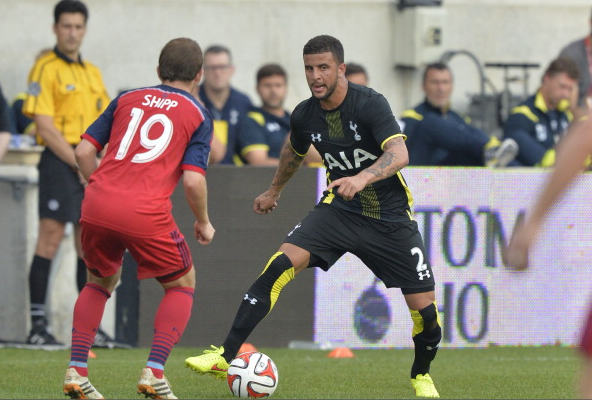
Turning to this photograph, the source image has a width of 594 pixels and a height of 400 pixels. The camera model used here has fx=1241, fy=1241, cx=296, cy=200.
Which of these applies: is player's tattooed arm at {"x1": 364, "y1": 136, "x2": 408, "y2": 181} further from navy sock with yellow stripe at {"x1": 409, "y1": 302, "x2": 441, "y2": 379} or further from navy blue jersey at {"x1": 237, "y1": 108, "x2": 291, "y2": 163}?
navy blue jersey at {"x1": 237, "y1": 108, "x2": 291, "y2": 163}

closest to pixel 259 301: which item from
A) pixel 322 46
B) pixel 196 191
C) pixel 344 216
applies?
pixel 344 216

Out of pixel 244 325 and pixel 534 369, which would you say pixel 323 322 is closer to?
pixel 534 369

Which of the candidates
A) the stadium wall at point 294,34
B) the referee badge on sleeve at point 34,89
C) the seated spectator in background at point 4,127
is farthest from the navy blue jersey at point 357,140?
the stadium wall at point 294,34

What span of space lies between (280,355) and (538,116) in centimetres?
347

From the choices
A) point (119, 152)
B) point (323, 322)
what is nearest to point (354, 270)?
point (323, 322)

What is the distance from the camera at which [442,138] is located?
36.0 ft

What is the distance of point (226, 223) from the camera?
407 inches

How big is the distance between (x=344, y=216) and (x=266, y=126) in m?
3.72

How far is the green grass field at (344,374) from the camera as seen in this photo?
24.3 ft

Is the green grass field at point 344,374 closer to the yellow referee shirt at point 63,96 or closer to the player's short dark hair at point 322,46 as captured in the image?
the yellow referee shirt at point 63,96

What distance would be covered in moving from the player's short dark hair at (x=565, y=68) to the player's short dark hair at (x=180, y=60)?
551 centimetres

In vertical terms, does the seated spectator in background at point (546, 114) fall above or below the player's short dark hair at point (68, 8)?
below

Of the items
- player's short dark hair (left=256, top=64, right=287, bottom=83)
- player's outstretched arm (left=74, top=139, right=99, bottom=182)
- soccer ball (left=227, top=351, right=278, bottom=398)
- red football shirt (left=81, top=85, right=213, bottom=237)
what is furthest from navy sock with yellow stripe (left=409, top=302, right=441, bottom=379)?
player's short dark hair (left=256, top=64, right=287, bottom=83)

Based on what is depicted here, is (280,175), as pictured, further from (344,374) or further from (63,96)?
(63,96)
